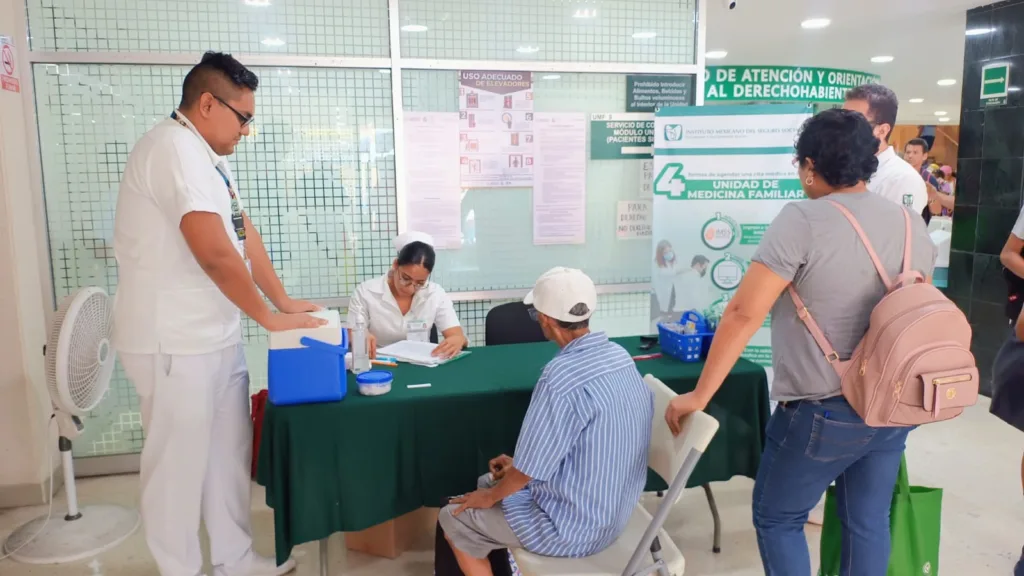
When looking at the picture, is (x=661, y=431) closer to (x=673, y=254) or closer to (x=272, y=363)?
(x=272, y=363)

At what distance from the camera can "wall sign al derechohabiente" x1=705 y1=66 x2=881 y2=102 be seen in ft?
22.9

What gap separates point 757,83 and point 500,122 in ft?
14.7

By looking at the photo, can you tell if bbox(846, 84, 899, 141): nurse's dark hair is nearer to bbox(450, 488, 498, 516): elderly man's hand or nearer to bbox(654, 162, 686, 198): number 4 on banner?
bbox(654, 162, 686, 198): number 4 on banner

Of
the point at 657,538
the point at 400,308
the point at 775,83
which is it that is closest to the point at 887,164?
the point at 657,538

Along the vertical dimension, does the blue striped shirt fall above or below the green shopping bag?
above

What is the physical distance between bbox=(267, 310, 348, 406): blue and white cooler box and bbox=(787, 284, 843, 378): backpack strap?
1.25 metres

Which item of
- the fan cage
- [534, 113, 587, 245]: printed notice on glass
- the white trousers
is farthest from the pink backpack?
the fan cage

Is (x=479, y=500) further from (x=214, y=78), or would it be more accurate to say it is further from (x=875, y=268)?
(x=214, y=78)

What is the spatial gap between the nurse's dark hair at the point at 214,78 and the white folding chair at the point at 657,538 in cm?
154

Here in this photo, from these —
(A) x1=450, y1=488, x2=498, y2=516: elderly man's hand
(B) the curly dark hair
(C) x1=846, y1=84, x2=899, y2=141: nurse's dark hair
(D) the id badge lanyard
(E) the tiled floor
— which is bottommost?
(E) the tiled floor

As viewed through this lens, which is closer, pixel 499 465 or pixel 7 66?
pixel 499 465

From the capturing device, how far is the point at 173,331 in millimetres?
2037

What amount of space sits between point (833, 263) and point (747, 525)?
61.4 inches

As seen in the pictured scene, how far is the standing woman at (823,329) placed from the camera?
65.1 inches
